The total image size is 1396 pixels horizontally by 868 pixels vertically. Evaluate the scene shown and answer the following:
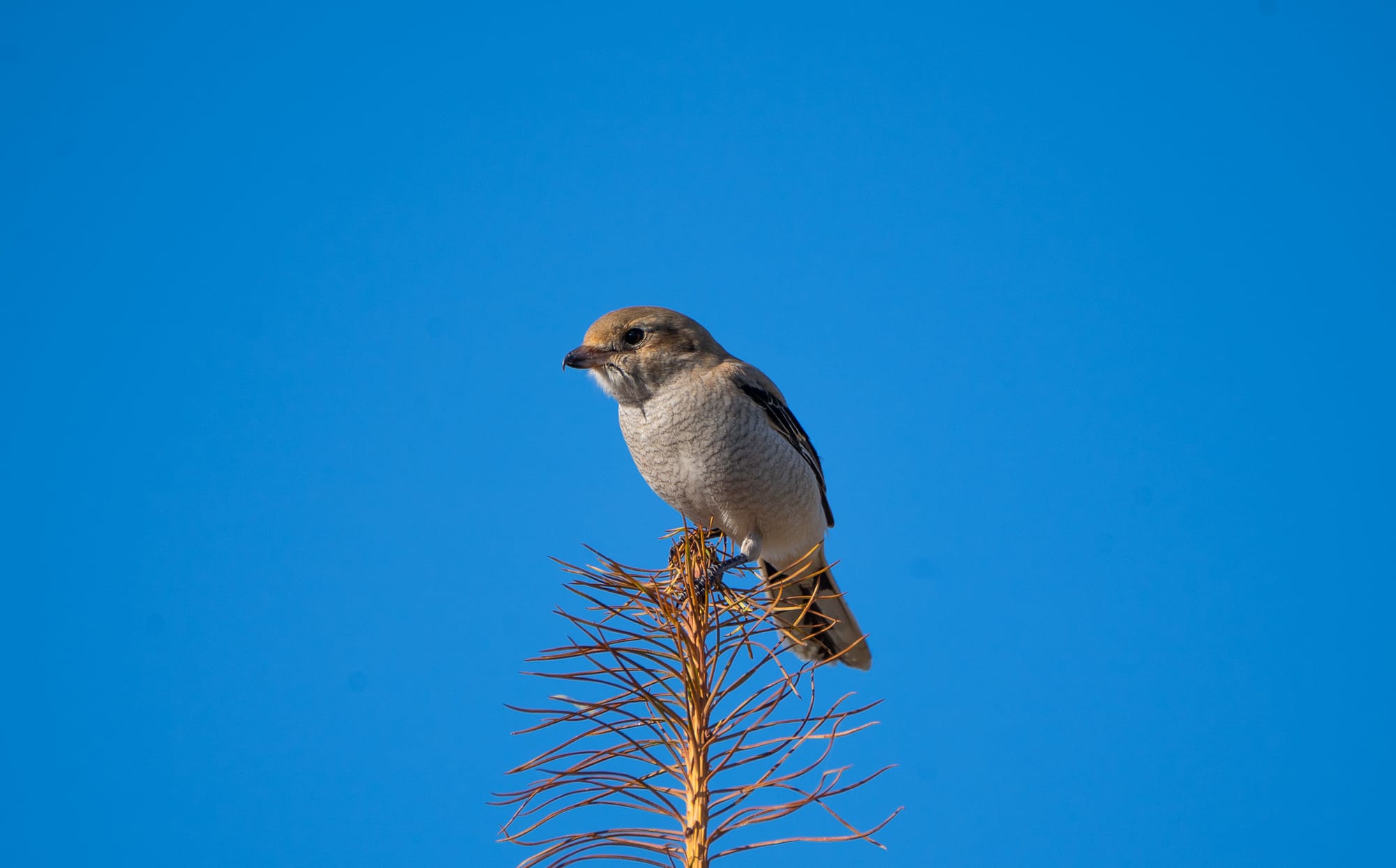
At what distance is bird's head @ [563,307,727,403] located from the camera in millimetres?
5754

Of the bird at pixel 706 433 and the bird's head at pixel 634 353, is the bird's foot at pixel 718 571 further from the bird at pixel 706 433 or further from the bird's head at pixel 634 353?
the bird's head at pixel 634 353

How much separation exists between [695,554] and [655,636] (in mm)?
923

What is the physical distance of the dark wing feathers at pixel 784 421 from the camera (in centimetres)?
596

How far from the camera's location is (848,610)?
644 cm

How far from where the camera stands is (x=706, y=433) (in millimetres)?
5488

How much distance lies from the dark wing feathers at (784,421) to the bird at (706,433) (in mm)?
11

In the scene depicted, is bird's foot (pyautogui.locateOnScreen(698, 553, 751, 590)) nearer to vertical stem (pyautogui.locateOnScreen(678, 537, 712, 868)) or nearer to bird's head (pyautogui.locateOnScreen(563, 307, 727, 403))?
vertical stem (pyautogui.locateOnScreen(678, 537, 712, 868))

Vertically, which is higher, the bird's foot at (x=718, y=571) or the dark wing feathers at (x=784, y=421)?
the dark wing feathers at (x=784, y=421)

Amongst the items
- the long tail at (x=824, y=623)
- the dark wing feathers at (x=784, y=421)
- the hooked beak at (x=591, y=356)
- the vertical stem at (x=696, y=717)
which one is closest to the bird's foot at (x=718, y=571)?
the vertical stem at (x=696, y=717)

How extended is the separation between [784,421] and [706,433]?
0.87 m

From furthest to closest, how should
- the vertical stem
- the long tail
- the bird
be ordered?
the long tail → the bird → the vertical stem

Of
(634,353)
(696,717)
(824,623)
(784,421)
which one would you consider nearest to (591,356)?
(634,353)

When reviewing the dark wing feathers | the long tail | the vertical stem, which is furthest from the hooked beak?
the vertical stem

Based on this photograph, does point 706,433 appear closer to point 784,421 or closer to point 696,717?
point 784,421
